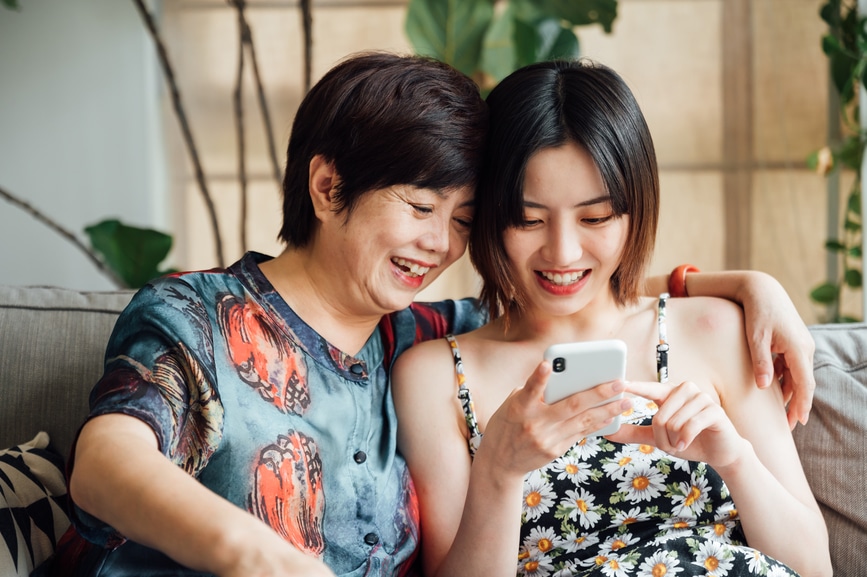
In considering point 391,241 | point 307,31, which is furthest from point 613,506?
point 307,31

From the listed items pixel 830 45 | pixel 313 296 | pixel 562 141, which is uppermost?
pixel 830 45

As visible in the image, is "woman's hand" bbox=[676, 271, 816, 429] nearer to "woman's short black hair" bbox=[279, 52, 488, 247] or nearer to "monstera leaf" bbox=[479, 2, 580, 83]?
"woman's short black hair" bbox=[279, 52, 488, 247]

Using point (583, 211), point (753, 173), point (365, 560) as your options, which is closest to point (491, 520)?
point (365, 560)

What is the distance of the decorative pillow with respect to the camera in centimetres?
121

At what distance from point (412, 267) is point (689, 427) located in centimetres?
46

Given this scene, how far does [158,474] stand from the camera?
0.88 meters

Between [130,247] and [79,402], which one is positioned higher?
[130,247]

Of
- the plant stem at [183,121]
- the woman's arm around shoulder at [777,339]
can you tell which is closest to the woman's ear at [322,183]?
the woman's arm around shoulder at [777,339]

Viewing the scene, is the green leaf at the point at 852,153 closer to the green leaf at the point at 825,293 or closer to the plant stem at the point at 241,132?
the green leaf at the point at 825,293

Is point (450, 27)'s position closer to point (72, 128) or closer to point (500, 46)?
point (500, 46)

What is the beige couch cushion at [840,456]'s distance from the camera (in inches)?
57.5

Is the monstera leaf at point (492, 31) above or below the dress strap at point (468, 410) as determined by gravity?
above

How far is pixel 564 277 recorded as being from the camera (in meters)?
1.33

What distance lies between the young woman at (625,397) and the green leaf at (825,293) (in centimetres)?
158
